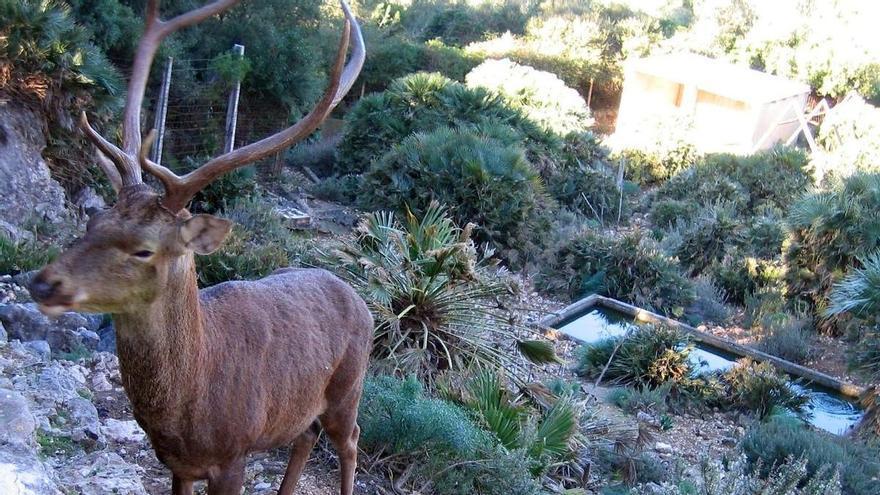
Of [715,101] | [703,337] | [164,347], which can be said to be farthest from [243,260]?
[715,101]

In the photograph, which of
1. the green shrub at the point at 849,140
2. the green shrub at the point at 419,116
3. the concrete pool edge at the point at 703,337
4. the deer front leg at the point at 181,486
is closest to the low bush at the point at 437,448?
the deer front leg at the point at 181,486

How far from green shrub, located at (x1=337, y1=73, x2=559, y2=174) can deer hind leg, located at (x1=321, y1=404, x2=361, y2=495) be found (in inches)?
502

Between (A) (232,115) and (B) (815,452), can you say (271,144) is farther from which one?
(A) (232,115)

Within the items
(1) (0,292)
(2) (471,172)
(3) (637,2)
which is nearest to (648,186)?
(2) (471,172)

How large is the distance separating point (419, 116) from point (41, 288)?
1485cm

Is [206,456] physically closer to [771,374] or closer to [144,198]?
[144,198]

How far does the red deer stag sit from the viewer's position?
2.95 metres

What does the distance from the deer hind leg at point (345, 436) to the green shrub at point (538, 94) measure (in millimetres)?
16935

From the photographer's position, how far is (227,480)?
11.3 ft

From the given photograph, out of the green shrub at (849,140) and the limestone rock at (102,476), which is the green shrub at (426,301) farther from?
the green shrub at (849,140)

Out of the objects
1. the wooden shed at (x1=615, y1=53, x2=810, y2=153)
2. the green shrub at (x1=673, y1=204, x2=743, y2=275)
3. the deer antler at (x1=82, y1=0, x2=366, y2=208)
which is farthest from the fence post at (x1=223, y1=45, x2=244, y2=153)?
the wooden shed at (x1=615, y1=53, x2=810, y2=153)

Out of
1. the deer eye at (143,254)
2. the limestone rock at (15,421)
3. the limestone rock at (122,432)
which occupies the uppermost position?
the deer eye at (143,254)

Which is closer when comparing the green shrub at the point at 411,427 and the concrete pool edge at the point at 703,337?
the green shrub at the point at 411,427

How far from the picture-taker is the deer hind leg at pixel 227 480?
3.42 meters
